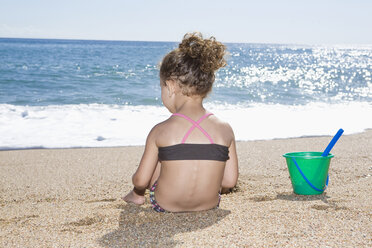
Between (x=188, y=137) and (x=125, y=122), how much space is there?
200 inches

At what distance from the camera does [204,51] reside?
235cm

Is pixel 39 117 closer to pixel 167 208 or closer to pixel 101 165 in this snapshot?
pixel 101 165

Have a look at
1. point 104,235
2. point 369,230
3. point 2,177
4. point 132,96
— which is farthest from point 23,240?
point 132,96

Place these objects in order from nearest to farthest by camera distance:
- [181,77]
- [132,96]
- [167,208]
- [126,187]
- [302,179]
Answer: [181,77] < [167,208] < [302,179] < [126,187] < [132,96]

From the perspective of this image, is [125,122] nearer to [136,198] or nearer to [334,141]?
[136,198]

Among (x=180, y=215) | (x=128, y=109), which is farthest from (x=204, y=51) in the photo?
(x=128, y=109)

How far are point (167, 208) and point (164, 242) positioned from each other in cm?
45

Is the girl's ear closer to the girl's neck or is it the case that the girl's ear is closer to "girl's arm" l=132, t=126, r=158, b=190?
the girl's neck

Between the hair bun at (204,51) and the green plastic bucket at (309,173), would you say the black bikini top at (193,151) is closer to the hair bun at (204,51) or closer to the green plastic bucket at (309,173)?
the hair bun at (204,51)

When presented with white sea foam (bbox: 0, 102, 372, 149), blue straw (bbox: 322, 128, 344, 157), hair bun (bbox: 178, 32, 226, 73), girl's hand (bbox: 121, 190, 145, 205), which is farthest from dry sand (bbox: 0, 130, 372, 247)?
white sea foam (bbox: 0, 102, 372, 149)

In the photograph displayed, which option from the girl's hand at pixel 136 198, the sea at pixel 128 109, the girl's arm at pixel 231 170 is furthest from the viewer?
the sea at pixel 128 109

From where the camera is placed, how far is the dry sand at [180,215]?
2.15 meters

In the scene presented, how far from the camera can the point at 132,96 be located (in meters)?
10.6

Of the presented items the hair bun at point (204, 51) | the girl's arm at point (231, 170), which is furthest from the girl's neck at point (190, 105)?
the girl's arm at point (231, 170)
